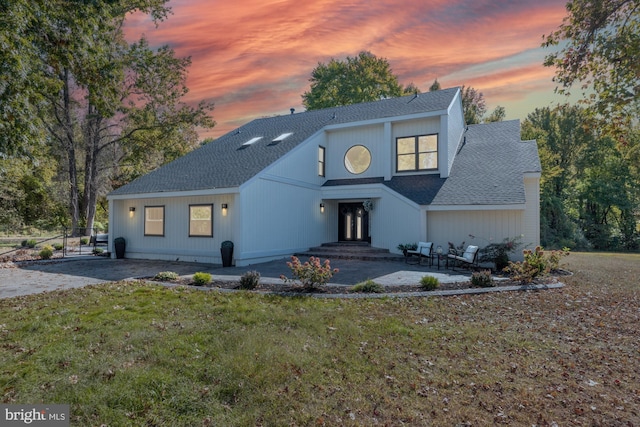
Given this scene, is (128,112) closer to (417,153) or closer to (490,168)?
(417,153)

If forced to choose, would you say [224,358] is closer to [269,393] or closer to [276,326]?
[269,393]

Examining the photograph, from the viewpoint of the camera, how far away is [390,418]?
3.23 meters

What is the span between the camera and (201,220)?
13.6 m

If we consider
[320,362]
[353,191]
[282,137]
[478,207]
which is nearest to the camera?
[320,362]

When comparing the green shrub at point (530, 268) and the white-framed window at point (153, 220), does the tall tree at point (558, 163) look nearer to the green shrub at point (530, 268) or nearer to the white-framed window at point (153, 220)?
the green shrub at point (530, 268)

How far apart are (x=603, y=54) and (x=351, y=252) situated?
33.8ft

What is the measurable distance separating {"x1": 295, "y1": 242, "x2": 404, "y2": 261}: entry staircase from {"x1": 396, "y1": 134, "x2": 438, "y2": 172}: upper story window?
421 cm

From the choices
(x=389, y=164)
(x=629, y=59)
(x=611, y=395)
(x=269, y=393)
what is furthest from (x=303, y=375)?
(x=389, y=164)

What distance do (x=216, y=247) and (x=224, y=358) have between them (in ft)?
30.6

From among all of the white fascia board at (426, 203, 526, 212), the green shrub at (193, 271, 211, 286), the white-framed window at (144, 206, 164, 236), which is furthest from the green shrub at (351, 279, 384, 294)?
the white-framed window at (144, 206, 164, 236)

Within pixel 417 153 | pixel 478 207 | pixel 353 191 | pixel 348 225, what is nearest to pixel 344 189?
pixel 353 191

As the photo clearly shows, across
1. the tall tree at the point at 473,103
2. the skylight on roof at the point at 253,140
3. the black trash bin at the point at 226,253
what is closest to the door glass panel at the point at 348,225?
the skylight on roof at the point at 253,140

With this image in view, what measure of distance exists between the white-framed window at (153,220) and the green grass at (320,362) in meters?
A: 7.97

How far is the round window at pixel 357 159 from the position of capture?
17297 mm
